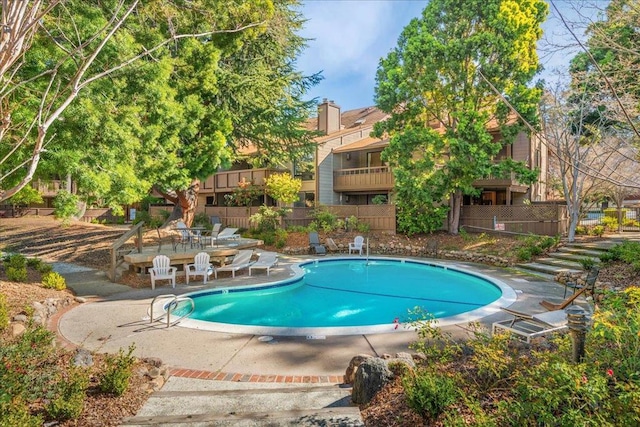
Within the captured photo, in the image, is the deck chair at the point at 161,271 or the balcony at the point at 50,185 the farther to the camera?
the deck chair at the point at 161,271

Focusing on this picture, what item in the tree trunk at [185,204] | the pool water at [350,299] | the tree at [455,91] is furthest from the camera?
the tree trunk at [185,204]

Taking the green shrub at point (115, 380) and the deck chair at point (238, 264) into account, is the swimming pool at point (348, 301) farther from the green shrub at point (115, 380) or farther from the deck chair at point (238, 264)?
the green shrub at point (115, 380)

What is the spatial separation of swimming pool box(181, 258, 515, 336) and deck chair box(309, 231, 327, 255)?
2.57 meters

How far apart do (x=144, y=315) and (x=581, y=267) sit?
13.7 m

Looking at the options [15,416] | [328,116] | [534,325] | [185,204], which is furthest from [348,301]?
[328,116]

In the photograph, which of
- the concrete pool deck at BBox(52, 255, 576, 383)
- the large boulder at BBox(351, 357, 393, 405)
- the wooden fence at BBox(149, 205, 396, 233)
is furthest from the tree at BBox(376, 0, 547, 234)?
the large boulder at BBox(351, 357, 393, 405)

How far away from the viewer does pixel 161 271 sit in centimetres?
1110

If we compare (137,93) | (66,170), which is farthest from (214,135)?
(66,170)

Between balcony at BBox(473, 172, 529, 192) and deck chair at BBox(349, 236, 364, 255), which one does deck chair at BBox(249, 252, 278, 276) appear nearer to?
deck chair at BBox(349, 236, 364, 255)

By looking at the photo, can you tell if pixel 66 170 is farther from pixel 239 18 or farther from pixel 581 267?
pixel 581 267

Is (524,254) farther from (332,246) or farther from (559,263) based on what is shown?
(332,246)

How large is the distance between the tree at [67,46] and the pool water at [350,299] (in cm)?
561

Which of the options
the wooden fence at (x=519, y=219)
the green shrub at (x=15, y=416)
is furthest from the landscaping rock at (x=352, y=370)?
the wooden fence at (x=519, y=219)

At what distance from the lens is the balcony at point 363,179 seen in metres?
24.2
